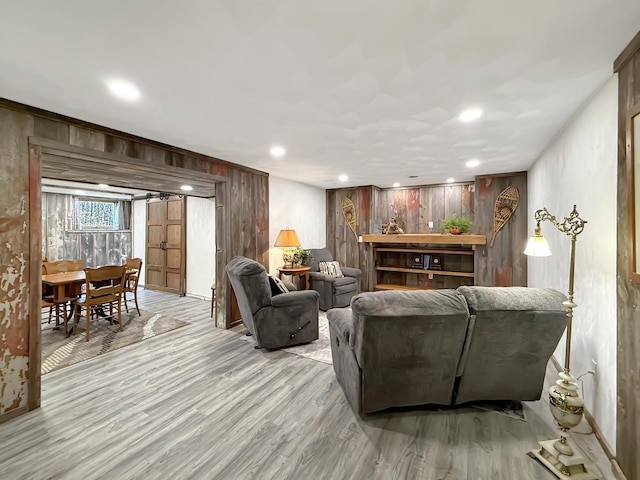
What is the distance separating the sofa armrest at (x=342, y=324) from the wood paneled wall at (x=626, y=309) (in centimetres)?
151

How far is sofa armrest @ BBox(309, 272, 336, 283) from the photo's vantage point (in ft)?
16.0

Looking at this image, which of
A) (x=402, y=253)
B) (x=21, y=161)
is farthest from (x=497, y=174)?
(x=21, y=161)

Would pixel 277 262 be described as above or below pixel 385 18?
below

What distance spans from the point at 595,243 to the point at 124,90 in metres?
3.38

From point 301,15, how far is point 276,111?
107 cm

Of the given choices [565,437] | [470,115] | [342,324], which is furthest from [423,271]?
[565,437]

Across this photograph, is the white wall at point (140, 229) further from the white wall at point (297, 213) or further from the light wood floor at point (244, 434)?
the light wood floor at point (244, 434)

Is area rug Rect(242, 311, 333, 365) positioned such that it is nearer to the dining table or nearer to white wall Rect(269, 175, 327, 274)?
white wall Rect(269, 175, 327, 274)

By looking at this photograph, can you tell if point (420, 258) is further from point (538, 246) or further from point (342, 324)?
point (342, 324)

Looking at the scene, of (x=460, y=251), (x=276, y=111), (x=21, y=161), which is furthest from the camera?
(x=460, y=251)

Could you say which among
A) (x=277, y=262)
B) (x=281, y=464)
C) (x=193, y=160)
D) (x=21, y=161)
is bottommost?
(x=281, y=464)

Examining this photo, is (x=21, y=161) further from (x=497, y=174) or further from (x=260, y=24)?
(x=497, y=174)

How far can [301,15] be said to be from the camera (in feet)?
4.21

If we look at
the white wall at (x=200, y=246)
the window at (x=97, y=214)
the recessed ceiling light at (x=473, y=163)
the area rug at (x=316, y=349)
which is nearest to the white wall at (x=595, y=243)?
the recessed ceiling light at (x=473, y=163)
